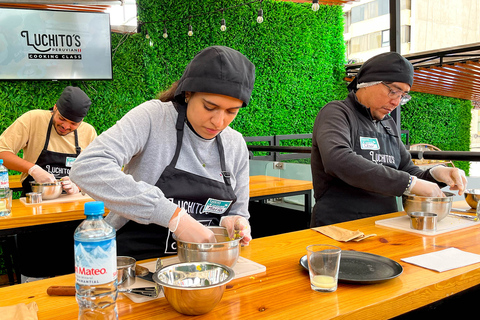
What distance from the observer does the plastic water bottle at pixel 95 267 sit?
0.86m

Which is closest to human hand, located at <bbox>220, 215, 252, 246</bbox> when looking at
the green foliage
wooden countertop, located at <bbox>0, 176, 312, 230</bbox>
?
wooden countertop, located at <bbox>0, 176, 312, 230</bbox>

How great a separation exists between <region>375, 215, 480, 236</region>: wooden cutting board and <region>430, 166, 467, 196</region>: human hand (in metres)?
0.18

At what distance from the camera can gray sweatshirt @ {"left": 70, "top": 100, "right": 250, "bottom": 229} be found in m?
1.26

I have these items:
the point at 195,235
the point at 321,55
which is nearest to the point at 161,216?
the point at 195,235

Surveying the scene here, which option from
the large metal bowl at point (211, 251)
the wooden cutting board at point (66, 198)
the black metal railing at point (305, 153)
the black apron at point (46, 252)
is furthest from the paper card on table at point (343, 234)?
the black apron at point (46, 252)

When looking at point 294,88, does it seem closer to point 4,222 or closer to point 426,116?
point 426,116

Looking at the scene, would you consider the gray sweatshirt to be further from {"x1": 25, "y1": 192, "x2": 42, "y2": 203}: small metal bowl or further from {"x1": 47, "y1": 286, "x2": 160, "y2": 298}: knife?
{"x1": 25, "y1": 192, "x2": 42, "y2": 203}: small metal bowl

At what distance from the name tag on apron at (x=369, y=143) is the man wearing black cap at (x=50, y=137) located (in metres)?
2.08

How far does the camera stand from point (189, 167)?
62.2 inches

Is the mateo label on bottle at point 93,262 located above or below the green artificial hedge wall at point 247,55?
below

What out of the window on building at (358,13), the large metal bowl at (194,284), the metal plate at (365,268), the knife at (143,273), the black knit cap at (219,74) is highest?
the window on building at (358,13)

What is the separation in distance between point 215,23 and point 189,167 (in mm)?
5769

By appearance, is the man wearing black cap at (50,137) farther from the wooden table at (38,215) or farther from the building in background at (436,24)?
the building in background at (436,24)

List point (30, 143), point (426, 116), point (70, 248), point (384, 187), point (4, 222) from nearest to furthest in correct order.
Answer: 1. point (384, 187)
2. point (4, 222)
3. point (70, 248)
4. point (30, 143)
5. point (426, 116)
